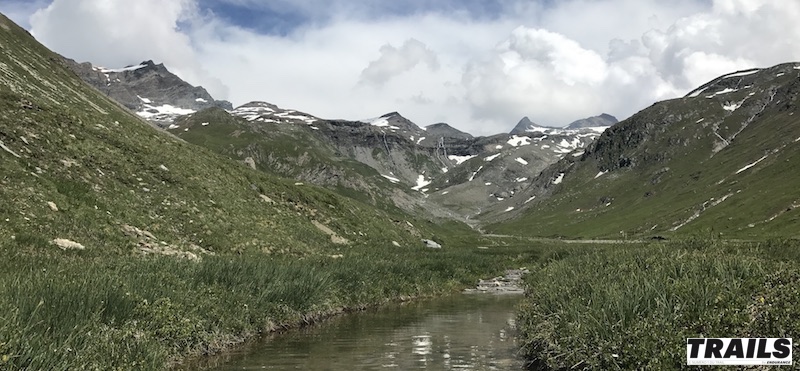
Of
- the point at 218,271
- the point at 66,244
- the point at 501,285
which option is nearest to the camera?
the point at 218,271

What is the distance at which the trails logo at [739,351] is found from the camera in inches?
377

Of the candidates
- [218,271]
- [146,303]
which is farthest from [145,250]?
[146,303]

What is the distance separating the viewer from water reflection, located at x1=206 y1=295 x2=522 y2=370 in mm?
18297

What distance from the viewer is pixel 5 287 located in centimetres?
1295

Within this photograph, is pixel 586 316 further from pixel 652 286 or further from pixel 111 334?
pixel 111 334

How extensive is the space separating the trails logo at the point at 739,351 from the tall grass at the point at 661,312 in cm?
37

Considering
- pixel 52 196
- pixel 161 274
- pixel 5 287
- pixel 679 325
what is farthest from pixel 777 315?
pixel 52 196

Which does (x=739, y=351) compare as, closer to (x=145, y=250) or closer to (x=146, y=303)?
(x=146, y=303)

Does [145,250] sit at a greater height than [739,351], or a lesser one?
greater

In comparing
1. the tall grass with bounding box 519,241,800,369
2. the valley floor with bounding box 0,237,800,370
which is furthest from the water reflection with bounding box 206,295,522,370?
the tall grass with bounding box 519,241,800,369

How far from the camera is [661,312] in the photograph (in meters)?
12.7

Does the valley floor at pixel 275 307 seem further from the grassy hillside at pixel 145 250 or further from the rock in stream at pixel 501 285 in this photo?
the rock in stream at pixel 501 285

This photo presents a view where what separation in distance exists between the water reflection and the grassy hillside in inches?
60.2

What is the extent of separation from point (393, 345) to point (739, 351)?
14.1 meters
